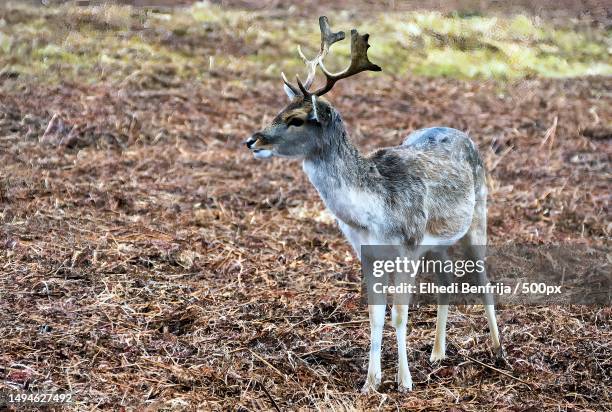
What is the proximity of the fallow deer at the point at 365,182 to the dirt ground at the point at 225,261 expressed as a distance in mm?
538

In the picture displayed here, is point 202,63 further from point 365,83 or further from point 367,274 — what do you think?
point 367,274

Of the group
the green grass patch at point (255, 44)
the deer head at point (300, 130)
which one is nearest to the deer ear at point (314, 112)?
the deer head at point (300, 130)

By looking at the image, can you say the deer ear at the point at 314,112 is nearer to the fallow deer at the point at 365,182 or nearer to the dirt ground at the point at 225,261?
the fallow deer at the point at 365,182

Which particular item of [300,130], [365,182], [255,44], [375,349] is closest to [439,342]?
[375,349]

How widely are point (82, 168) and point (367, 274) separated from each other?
5279 millimetres

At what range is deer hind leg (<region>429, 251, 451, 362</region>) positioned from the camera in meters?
6.76

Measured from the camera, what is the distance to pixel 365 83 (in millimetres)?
16438

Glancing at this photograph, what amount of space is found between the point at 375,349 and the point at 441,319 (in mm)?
876

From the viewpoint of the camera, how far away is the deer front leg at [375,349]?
6.21m

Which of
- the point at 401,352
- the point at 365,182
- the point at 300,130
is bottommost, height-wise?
the point at 401,352

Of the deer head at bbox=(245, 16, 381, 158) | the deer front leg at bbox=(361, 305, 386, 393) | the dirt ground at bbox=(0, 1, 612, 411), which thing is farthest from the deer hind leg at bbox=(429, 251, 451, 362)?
the deer head at bbox=(245, 16, 381, 158)

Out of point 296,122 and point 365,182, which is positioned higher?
point 296,122

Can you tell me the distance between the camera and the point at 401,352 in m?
6.29

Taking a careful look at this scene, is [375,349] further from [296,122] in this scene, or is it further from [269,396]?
[296,122]
